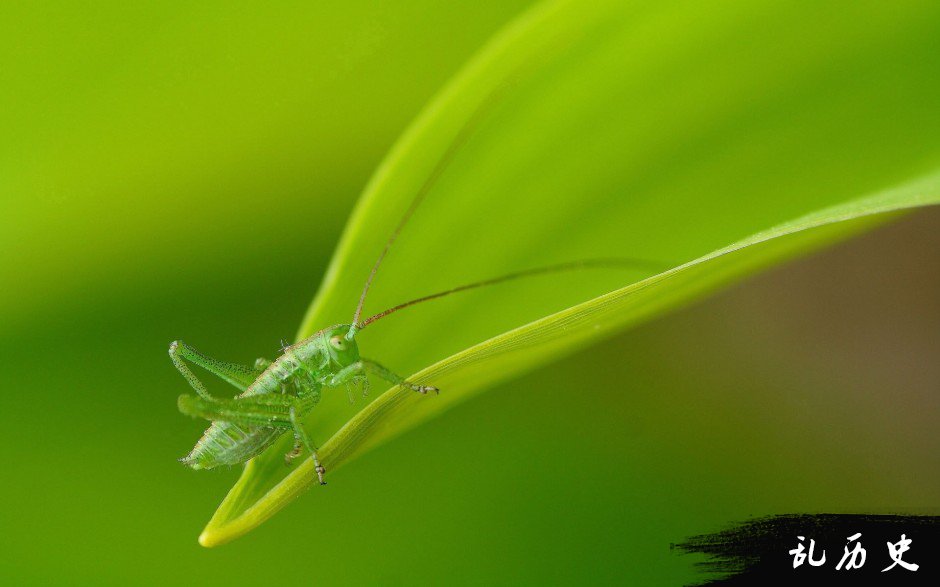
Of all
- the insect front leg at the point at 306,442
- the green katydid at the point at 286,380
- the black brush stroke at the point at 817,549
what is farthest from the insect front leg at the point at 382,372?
the black brush stroke at the point at 817,549

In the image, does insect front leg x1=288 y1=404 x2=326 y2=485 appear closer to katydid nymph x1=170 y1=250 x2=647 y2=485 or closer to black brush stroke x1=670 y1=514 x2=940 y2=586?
katydid nymph x1=170 y1=250 x2=647 y2=485

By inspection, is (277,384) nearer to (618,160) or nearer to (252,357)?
(252,357)

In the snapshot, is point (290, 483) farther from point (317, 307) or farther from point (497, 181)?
point (497, 181)

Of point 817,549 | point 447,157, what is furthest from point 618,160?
point 817,549

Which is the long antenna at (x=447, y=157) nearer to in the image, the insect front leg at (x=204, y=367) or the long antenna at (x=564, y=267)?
the long antenna at (x=564, y=267)

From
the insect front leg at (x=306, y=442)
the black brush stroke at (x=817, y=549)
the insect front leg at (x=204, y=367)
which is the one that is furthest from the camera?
the insect front leg at (x=204, y=367)

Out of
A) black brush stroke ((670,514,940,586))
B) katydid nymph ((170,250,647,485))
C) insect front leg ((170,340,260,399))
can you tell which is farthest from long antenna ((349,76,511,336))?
black brush stroke ((670,514,940,586))
